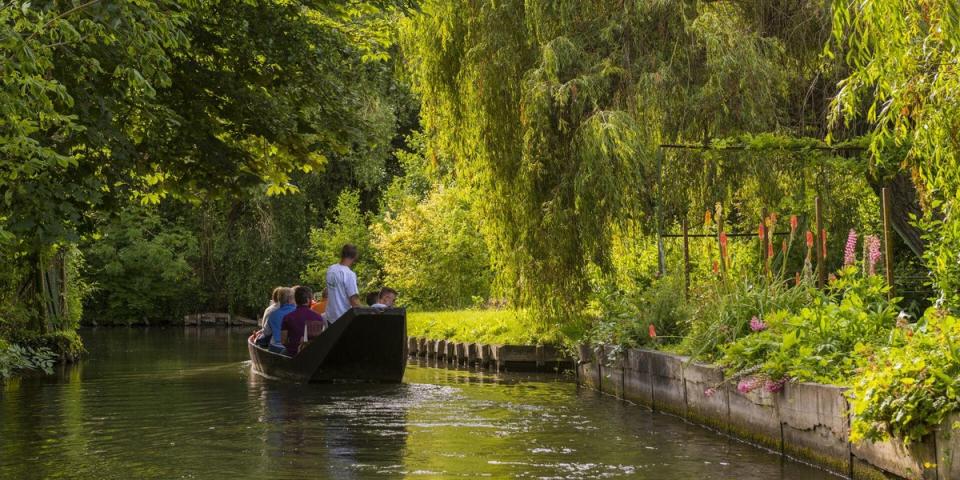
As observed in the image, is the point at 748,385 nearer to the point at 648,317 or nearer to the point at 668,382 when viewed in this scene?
the point at 668,382

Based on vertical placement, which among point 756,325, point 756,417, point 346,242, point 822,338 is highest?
point 346,242

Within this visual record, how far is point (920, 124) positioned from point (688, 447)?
10.7ft

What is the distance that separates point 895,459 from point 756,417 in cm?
266

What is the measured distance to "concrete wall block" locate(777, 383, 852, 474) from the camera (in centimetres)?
948

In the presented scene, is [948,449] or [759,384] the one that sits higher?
[759,384]

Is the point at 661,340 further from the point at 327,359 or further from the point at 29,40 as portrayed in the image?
the point at 29,40

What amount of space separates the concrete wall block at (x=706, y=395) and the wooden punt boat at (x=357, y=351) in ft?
17.6

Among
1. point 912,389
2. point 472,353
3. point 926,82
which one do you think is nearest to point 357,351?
point 472,353

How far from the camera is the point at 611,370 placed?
1670 cm

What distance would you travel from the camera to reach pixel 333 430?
13.0 meters

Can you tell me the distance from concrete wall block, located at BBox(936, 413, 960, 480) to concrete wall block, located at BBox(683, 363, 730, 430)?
3.97m

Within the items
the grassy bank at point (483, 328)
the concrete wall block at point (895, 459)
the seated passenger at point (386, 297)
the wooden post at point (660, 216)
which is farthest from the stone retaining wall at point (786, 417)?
the grassy bank at point (483, 328)

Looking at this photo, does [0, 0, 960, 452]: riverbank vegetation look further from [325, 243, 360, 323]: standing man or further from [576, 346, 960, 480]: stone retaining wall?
[325, 243, 360, 323]: standing man

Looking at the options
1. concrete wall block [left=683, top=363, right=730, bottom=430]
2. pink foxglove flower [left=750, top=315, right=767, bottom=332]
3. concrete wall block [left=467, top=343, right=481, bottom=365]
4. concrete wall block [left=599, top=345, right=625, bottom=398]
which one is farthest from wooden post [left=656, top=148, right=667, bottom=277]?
concrete wall block [left=467, top=343, right=481, bottom=365]
